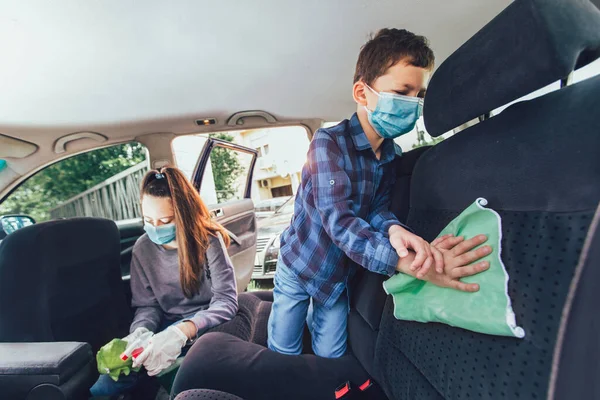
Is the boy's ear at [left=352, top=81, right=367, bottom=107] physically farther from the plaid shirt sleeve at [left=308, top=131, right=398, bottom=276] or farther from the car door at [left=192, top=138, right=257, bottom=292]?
the car door at [left=192, top=138, right=257, bottom=292]

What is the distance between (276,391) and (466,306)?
0.60 metres

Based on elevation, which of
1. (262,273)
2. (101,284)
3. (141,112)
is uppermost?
(141,112)

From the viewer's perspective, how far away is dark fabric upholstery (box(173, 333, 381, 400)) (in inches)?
36.6

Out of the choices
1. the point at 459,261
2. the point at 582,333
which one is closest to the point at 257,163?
the point at 459,261

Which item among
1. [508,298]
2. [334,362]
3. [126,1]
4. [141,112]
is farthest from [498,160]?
[141,112]

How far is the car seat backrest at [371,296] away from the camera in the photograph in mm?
1031

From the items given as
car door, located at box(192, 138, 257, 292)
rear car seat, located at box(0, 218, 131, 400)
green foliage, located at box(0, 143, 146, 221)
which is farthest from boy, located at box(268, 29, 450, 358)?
green foliage, located at box(0, 143, 146, 221)

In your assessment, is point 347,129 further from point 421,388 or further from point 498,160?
point 421,388

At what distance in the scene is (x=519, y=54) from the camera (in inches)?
23.6

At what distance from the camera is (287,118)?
104 inches

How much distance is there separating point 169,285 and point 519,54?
5.22 feet

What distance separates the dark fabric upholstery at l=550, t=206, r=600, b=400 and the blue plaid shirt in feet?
1.35

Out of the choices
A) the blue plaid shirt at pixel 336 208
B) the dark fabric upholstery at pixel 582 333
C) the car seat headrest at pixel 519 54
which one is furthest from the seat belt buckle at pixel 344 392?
the car seat headrest at pixel 519 54

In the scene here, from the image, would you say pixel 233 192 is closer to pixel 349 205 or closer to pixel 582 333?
pixel 349 205
